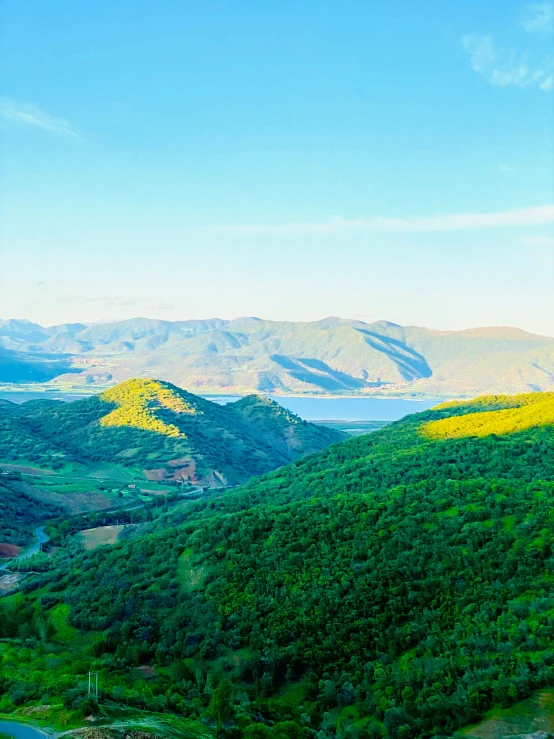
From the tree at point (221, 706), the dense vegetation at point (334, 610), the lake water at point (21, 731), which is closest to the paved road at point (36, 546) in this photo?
the dense vegetation at point (334, 610)

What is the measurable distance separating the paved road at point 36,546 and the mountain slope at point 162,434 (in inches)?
1227

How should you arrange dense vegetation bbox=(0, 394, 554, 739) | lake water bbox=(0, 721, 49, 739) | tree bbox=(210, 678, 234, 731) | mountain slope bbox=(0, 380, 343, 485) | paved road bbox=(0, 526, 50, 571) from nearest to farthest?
lake water bbox=(0, 721, 49, 739) → tree bbox=(210, 678, 234, 731) → dense vegetation bbox=(0, 394, 554, 739) → paved road bbox=(0, 526, 50, 571) → mountain slope bbox=(0, 380, 343, 485)

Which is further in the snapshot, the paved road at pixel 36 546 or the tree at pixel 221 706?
the paved road at pixel 36 546

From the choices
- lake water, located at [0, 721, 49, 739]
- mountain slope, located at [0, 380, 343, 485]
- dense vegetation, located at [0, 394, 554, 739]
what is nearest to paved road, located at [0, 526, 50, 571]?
dense vegetation, located at [0, 394, 554, 739]

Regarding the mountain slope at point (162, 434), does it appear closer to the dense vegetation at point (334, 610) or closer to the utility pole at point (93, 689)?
the dense vegetation at point (334, 610)

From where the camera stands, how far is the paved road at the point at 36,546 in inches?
2619

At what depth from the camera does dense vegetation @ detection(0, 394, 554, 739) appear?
32.0m

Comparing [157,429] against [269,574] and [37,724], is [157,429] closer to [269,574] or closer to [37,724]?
[269,574]

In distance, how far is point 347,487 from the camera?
209ft

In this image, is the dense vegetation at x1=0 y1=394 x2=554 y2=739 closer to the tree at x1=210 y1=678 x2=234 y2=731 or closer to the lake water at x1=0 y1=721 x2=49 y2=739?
the tree at x1=210 y1=678 x2=234 y2=731

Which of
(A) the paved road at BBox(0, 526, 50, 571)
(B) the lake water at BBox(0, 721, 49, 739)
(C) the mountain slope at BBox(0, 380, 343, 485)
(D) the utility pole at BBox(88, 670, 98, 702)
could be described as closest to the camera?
(B) the lake water at BBox(0, 721, 49, 739)

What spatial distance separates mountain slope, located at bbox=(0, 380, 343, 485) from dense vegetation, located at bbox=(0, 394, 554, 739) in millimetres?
62860

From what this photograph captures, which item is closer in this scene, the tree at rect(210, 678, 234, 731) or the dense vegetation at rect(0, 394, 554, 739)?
the tree at rect(210, 678, 234, 731)

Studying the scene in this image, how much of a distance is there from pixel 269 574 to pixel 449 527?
11568mm
